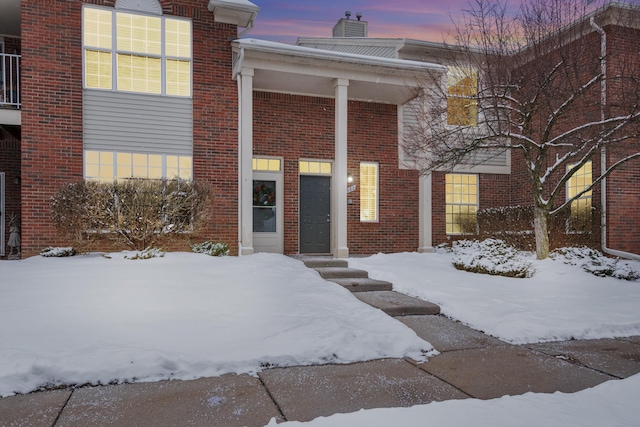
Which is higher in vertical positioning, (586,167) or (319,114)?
(319,114)

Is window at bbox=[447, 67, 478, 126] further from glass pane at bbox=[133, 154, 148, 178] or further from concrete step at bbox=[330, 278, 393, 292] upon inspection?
glass pane at bbox=[133, 154, 148, 178]

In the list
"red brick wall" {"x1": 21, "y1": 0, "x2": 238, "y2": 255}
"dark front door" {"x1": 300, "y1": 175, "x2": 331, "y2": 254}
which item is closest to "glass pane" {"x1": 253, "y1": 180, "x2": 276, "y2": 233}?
"dark front door" {"x1": 300, "y1": 175, "x2": 331, "y2": 254}

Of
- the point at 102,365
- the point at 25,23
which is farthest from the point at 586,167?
the point at 25,23

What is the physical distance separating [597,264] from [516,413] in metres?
6.72

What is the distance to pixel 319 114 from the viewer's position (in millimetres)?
11867

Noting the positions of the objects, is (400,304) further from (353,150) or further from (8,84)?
(8,84)

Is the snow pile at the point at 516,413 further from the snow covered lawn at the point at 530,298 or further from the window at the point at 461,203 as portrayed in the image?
the window at the point at 461,203

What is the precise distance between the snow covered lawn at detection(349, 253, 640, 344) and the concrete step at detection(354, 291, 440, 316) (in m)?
0.23

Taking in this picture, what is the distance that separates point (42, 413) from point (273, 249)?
8272 millimetres

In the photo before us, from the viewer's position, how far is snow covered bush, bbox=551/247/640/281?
26.3 ft

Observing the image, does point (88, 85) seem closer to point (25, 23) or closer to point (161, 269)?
point (25, 23)

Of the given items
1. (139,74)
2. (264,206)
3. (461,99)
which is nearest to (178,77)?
(139,74)

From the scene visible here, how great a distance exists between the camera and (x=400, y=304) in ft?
20.3

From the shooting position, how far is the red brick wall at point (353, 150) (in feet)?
37.2
